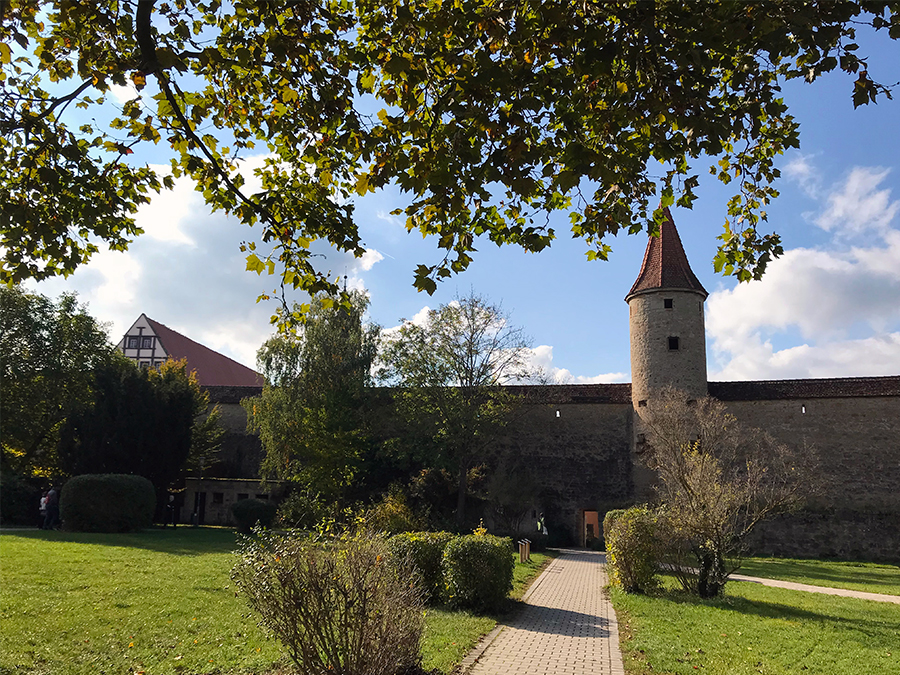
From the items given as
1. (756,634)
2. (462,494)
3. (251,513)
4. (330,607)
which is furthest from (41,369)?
(756,634)

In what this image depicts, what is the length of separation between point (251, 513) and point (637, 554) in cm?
1460

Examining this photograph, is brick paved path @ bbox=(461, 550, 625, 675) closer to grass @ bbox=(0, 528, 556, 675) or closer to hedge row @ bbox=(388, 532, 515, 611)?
→ grass @ bbox=(0, 528, 556, 675)

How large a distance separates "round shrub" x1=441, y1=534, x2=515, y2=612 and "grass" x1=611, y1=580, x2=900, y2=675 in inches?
75.9

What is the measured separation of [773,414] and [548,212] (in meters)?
24.6

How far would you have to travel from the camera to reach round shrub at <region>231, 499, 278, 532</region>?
72.2 feet

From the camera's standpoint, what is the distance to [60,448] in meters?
24.1

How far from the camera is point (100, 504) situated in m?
20.0

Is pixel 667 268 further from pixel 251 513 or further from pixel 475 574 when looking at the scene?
pixel 475 574

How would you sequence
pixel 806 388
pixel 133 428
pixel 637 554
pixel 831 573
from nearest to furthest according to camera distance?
pixel 637 554, pixel 831 573, pixel 133 428, pixel 806 388

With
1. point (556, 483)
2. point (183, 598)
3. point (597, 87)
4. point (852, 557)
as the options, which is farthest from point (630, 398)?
point (597, 87)

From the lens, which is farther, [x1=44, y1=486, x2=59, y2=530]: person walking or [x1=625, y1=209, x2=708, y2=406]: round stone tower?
[x1=625, y1=209, x2=708, y2=406]: round stone tower

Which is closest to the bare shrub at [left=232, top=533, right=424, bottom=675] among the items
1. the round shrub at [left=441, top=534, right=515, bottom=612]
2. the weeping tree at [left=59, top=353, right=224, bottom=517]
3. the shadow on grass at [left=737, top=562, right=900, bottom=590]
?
the round shrub at [left=441, top=534, right=515, bottom=612]

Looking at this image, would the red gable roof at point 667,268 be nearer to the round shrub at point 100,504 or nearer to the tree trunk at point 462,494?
the tree trunk at point 462,494

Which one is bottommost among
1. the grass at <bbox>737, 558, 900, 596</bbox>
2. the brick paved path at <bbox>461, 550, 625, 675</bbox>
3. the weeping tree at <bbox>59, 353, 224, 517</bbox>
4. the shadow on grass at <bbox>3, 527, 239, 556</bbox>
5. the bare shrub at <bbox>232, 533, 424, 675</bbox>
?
the grass at <bbox>737, 558, 900, 596</bbox>
